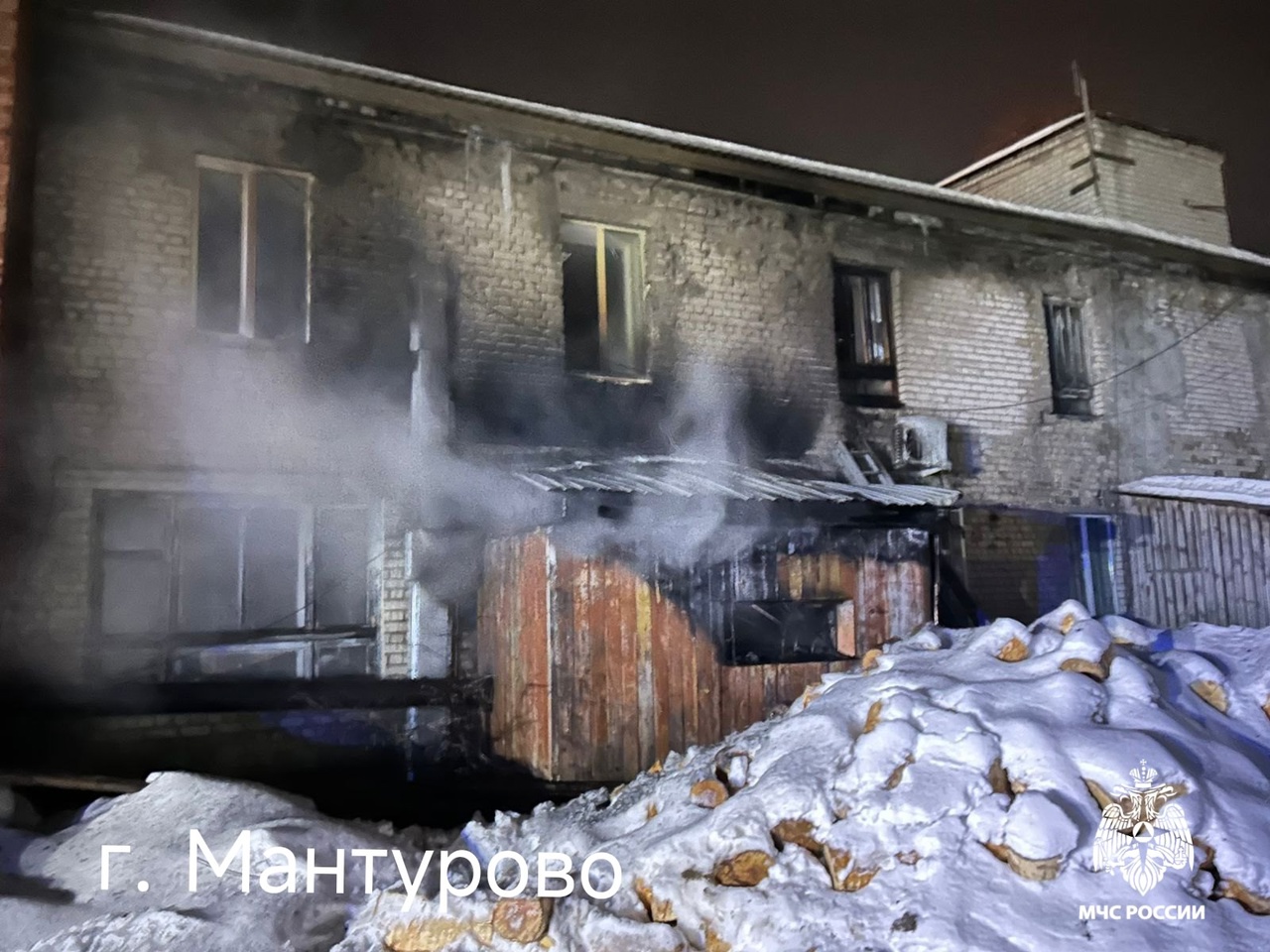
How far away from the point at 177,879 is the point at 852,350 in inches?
327

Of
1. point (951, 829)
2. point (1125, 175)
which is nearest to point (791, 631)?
point (951, 829)

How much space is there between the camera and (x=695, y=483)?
6.56 m

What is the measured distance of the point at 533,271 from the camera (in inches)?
322

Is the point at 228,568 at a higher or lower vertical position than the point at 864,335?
lower

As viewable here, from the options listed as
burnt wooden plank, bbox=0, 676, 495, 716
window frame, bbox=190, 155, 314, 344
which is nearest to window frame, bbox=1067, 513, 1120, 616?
burnt wooden plank, bbox=0, 676, 495, 716

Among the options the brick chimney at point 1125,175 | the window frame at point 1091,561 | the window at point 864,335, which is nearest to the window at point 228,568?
the window at point 864,335

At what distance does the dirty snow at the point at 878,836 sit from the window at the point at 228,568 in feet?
6.42

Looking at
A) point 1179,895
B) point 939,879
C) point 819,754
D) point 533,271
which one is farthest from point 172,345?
point 1179,895

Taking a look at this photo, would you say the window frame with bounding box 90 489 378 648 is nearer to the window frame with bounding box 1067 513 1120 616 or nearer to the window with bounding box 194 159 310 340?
the window with bounding box 194 159 310 340

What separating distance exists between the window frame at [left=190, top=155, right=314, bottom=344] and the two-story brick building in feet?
0.09

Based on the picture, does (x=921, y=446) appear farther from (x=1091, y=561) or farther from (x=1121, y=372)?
(x=1121, y=372)

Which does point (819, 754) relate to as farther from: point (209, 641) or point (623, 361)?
point (623, 361)

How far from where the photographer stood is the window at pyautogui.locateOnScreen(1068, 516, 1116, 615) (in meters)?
10.6

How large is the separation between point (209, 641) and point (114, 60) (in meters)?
4.60
